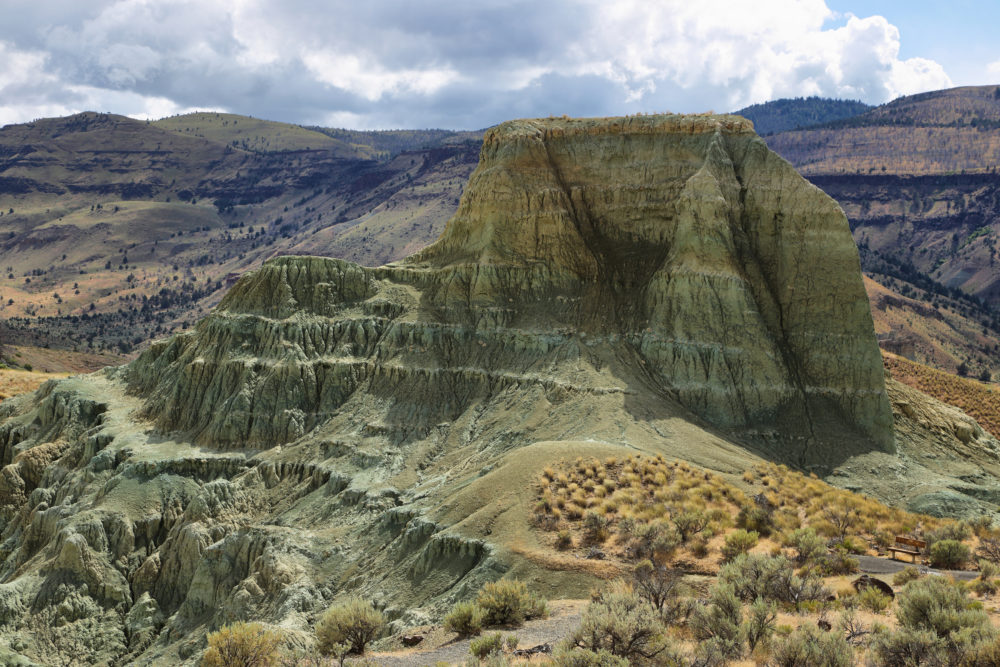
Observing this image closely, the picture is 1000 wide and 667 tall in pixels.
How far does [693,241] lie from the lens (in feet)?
139

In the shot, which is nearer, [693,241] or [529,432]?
[529,432]

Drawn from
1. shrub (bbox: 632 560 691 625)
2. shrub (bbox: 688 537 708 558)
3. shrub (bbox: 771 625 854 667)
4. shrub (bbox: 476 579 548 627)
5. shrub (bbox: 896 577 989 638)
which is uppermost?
shrub (bbox: 896 577 989 638)

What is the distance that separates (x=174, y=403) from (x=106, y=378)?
1222cm

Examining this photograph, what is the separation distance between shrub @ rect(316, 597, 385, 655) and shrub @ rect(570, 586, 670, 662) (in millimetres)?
6527

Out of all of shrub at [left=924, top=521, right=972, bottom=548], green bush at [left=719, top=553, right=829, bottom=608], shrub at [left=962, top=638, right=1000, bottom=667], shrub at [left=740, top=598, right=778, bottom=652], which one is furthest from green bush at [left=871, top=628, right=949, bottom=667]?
shrub at [left=924, top=521, right=972, bottom=548]

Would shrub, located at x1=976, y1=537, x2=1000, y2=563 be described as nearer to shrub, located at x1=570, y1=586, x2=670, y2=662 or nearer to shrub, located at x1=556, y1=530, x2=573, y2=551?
shrub, located at x1=570, y1=586, x2=670, y2=662

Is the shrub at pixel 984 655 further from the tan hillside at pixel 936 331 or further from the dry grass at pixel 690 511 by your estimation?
the tan hillside at pixel 936 331

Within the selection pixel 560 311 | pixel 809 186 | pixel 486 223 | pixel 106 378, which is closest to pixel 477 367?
pixel 560 311

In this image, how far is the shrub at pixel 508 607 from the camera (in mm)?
20312

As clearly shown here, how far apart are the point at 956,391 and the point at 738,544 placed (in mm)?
54292

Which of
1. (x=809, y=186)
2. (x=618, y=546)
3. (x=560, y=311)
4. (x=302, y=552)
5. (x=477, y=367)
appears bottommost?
(x=302, y=552)

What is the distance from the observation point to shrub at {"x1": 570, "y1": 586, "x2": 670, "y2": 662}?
15852mm

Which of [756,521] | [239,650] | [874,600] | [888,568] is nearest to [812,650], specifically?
[874,600]

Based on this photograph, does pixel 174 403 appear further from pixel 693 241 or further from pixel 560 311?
pixel 693 241
